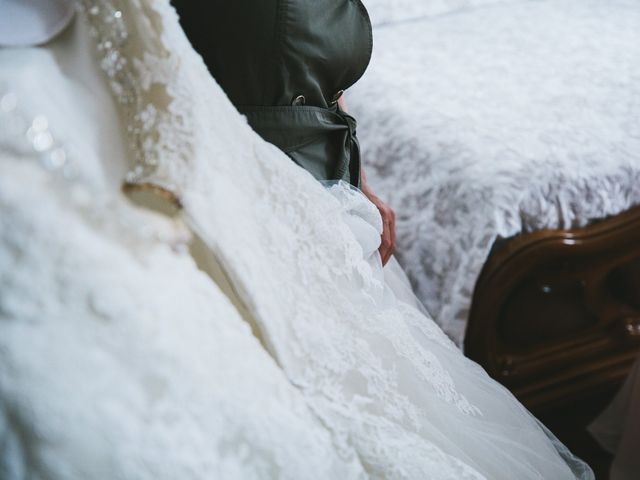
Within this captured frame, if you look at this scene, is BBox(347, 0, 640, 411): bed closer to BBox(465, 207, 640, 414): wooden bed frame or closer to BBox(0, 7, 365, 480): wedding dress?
BBox(465, 207, 640, 414): wooden bed frame

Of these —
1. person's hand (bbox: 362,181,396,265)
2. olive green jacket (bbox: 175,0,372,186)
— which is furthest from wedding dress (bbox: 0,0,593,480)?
person's hand (bbox: 362,181,396,265)

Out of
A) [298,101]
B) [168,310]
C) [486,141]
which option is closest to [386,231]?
[298,101]

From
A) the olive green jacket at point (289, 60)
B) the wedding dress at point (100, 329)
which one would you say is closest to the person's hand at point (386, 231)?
the olive green jacket at point (289, 60)

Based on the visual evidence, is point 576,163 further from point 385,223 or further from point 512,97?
point 385,223

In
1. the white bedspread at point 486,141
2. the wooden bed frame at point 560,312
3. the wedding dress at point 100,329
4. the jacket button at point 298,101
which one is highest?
the wedding dress at point 100,329

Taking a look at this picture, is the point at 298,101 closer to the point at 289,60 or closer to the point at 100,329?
the point at 289,60

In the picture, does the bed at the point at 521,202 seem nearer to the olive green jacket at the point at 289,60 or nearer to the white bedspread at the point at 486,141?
the white bedspread at the point at 486,141

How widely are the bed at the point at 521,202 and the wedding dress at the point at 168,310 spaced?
0.64 metres

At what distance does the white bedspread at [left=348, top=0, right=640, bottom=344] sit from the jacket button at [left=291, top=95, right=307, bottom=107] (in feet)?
1.69

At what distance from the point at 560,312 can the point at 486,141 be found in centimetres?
40

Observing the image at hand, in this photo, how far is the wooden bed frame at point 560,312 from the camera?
1156mm

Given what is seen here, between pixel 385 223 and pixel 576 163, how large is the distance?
51 cm

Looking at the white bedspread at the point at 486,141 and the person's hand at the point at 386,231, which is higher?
the person's hand at the point at 386,231

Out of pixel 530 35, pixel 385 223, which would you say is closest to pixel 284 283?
pixel 385 223
